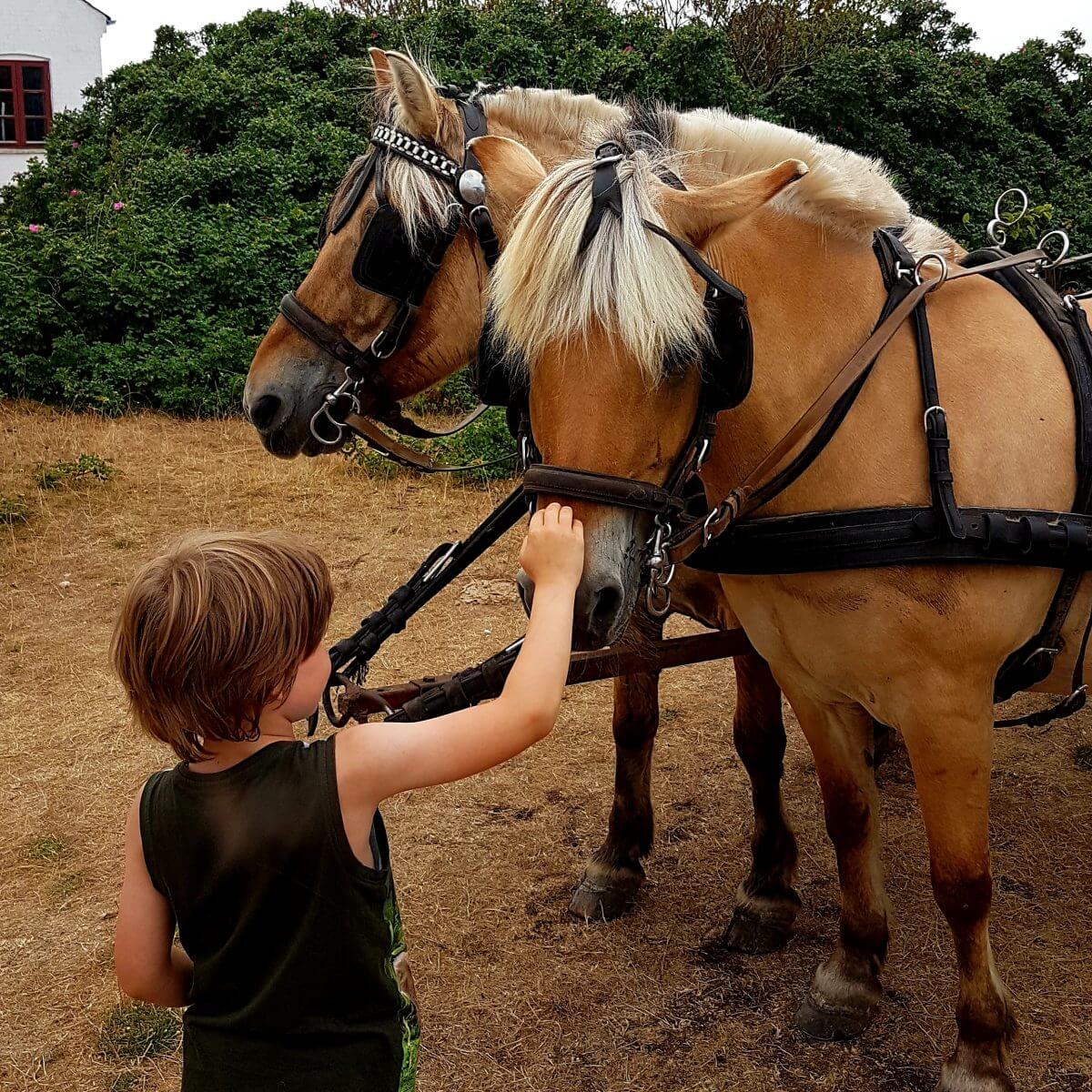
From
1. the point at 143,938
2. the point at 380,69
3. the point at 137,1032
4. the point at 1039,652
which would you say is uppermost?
the point at 380,69

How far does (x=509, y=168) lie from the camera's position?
208 centimetres

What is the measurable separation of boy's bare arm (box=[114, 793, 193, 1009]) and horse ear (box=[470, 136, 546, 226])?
1.33 m

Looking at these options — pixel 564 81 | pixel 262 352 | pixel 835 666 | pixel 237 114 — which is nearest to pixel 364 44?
pixel 237 114

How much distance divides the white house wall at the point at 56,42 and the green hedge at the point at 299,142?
8.72 metres

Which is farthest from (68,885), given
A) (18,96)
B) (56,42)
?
(56,42)

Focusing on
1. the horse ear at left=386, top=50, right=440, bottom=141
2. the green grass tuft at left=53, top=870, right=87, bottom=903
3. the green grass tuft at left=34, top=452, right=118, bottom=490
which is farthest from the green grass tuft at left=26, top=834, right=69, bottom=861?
the green grass tuft at left=34, top=452, right=118, bottom=490

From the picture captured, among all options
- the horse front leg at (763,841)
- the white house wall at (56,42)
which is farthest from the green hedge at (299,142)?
the white house wall at (56,42)

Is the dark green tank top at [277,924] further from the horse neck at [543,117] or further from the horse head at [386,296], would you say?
the horse neck at [543,117]

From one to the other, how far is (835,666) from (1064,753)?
234 cm

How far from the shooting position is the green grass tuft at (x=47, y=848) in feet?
10.8

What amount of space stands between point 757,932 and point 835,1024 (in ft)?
1.21

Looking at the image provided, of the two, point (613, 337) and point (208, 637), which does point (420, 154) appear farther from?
point (208, 637)

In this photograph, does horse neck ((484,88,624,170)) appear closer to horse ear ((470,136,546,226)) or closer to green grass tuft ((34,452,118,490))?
horse ear ((470,136,546,226))

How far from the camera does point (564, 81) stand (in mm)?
9125
